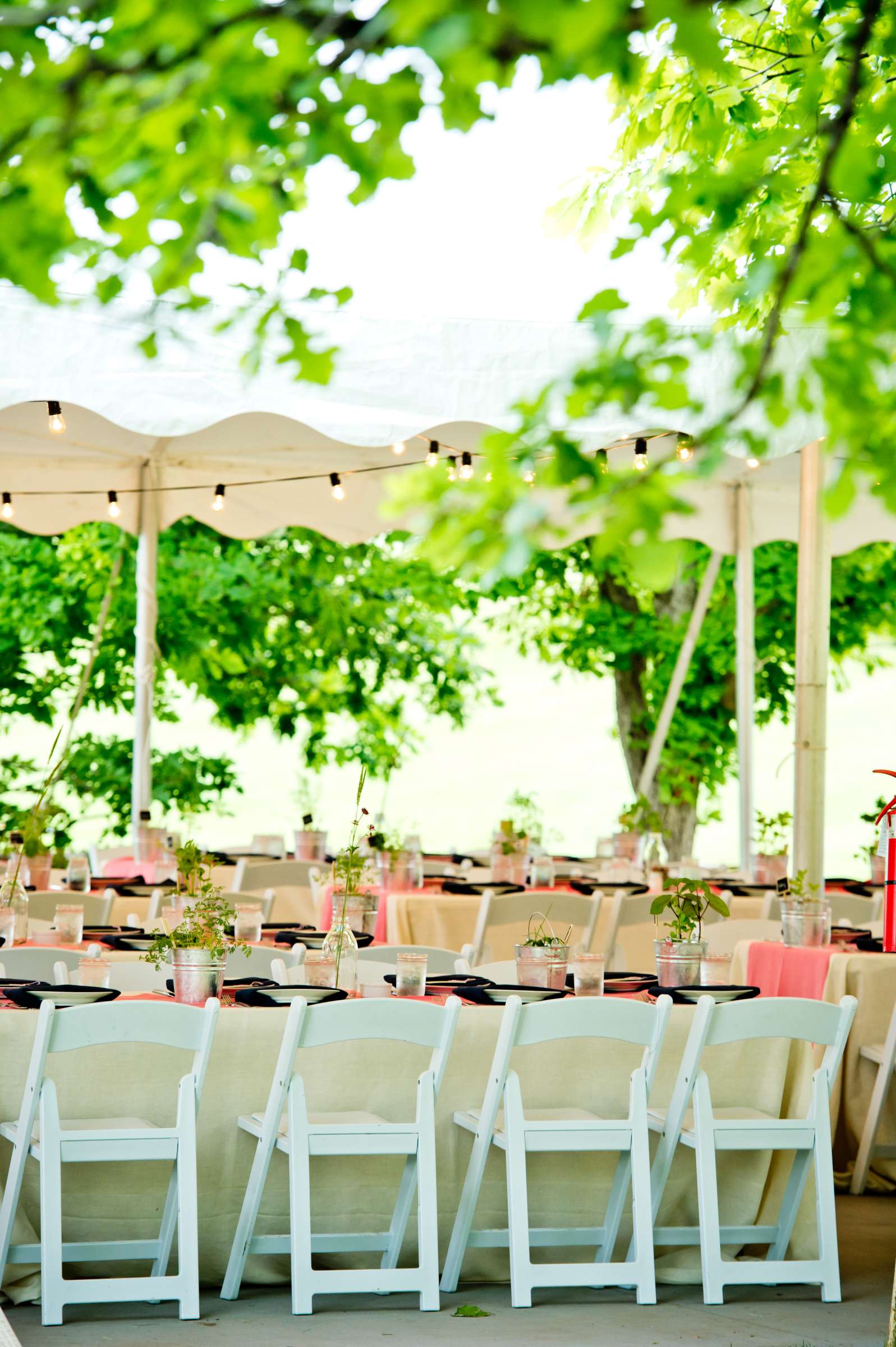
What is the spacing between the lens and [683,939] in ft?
16.6

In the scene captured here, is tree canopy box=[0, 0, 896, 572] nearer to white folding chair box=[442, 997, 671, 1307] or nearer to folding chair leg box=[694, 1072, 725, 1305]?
white folding chair box=[442, 997, 671, 1307]

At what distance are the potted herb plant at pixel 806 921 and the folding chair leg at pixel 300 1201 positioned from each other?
2669 millimetres

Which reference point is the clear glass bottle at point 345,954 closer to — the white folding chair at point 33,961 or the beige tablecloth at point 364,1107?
the beige tablecloth at point 364,1107

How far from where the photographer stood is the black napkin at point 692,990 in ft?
15.3

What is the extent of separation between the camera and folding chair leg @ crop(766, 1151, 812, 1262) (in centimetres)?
447

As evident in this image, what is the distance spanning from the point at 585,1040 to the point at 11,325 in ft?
11.5

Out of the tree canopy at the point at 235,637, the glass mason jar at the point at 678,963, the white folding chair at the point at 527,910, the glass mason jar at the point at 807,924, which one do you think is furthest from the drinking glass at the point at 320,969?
the tree canopy at the point at 235,637

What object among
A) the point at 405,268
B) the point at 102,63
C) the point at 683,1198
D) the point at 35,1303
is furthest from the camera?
the point at 405,268

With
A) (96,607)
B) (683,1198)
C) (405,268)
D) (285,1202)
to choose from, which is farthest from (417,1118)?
(405,268)

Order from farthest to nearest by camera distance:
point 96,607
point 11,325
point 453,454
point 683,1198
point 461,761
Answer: point 461,761
point 96,607
point 453,454
point 11,325
point 683,1198

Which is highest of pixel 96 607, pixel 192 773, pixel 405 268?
pixel 405 268

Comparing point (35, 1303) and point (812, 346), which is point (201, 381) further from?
point (35, 1303)

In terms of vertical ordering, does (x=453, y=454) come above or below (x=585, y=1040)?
A: above

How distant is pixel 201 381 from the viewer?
20.9 ft
